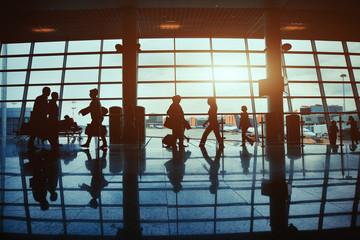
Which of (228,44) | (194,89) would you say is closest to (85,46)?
(194,89)

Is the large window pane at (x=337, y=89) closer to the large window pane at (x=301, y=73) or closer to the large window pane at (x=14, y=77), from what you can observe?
the large window pane at (x=301, y=73)

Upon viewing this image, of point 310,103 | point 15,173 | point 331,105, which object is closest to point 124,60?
point 15,173

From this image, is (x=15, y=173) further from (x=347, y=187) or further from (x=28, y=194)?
(x=347, y=187)

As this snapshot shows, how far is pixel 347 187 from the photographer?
70.8 inches

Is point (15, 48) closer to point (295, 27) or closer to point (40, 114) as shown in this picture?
point (40, 114)

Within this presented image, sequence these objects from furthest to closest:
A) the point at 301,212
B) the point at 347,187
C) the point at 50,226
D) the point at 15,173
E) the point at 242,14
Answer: the point at 242,14 → the point at 15,173 → the point at 347,187 → the point at 301,212 → the point at 50,226

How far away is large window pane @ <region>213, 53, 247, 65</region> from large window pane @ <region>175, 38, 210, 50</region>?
824 millimetres

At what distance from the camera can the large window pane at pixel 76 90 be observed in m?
10.9

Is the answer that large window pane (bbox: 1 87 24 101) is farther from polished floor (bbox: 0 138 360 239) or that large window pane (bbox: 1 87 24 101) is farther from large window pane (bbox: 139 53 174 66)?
polished floor (bbox: 0 138 360 239)

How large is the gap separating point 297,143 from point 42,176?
285 inches

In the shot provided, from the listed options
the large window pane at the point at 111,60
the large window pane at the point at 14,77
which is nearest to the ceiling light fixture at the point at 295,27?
the large window pane at the point at 111,60

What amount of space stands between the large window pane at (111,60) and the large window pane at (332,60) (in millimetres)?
11341

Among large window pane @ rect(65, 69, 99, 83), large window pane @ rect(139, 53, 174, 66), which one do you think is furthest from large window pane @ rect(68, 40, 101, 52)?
large window pane @ rect(139, 53, 174, 66)

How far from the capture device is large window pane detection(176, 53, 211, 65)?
10969 millimetres
